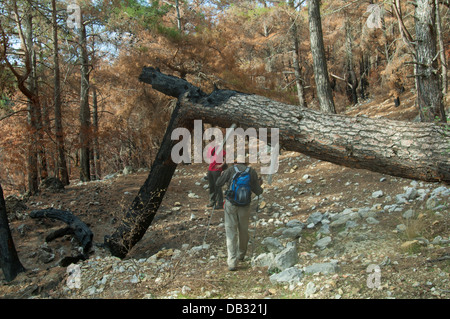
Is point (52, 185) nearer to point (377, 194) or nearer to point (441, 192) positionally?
point (377, 194)

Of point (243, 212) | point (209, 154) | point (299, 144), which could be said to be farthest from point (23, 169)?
point (299, 144)

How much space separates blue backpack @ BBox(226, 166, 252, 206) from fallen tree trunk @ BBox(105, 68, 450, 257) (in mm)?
746

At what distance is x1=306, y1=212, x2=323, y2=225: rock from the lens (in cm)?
607

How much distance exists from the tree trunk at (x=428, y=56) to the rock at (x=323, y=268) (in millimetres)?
3773

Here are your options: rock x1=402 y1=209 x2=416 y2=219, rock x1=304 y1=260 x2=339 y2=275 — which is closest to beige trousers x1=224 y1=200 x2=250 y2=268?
rock x1=304 y1=260 x2=339 y2=275

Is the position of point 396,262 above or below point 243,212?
below

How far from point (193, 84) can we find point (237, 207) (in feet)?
28.2

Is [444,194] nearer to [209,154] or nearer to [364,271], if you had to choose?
[364,271]

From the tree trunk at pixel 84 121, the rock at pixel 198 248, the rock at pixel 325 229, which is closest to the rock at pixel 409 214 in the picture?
A: the rock at pixel 325 229

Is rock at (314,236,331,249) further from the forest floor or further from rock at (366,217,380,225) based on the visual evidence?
rock at (366,217,380,225)

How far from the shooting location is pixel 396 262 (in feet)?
13.1

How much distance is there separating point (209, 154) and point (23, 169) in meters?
6.66

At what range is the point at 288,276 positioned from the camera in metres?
4.11

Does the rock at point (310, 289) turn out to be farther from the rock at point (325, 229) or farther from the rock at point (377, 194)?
the rock at point (377, 194)
